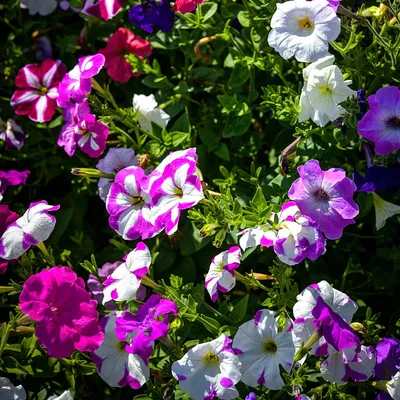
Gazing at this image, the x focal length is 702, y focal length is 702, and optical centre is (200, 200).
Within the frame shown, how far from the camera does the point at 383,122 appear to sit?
4.76 feet

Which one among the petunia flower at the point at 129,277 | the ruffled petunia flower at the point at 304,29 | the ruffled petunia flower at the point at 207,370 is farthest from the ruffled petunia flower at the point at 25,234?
the ruffled petunia flower at the point at 304,29

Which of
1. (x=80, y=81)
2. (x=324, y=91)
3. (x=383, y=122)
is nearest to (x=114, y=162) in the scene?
(x=80, y=81)

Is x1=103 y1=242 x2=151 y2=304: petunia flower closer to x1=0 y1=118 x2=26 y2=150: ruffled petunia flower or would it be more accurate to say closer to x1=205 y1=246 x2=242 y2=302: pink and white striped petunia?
x1=205 y1=246 x2=242 y2=302: pink and white striped petunia

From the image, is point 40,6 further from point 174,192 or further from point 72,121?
point 174,192

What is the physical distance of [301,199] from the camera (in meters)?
1.46

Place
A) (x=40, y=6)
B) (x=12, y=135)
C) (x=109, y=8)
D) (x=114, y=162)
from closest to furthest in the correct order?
(x=114, y=162) → (x=109, y=8) → (x=12, y=135) → (x=40, y=6)

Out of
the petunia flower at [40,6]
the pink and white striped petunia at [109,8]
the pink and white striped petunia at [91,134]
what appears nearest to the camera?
the pink and white striped petunia at [91,134]

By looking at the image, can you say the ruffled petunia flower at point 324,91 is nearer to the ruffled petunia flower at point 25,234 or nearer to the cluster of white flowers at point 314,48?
the cluster of white flowers at point 314,48

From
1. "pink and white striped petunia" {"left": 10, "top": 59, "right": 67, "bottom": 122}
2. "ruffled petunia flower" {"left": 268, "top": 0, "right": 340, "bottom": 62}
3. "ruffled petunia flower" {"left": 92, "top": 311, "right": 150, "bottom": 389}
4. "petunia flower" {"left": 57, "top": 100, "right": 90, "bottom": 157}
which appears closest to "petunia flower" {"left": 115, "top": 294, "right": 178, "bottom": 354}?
"ruffled petunia flower" {"left": 92, "top": 311, "right": 150, "bottom": 389}

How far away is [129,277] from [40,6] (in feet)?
3.60

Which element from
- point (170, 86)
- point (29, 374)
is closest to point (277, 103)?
point (170, 86)

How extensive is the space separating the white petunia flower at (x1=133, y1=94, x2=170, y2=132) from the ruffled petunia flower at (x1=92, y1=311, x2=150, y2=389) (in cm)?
52

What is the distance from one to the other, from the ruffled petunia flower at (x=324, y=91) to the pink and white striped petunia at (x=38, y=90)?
2.58 feet

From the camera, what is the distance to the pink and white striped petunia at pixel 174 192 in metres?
1.49
